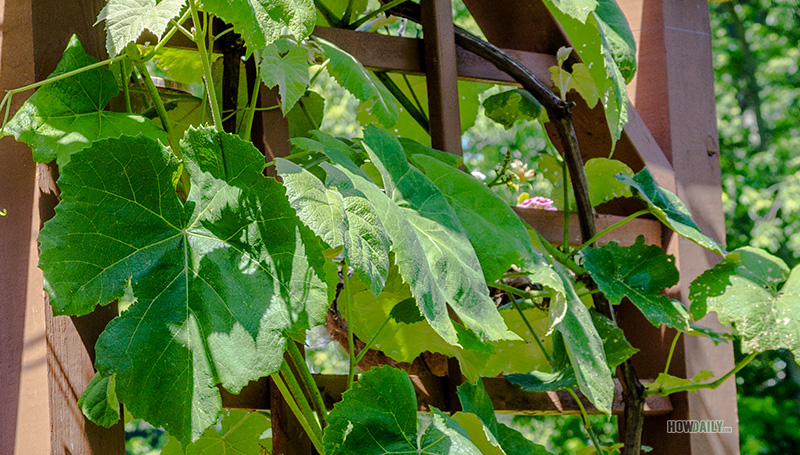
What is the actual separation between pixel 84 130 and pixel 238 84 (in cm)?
32

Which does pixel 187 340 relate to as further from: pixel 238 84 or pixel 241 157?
pixel 238 84

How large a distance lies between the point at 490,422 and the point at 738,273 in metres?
0.56

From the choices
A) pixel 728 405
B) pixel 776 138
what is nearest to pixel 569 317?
pixel 728 405

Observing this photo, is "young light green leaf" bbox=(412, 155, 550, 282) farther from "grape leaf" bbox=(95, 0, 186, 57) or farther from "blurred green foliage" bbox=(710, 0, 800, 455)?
"blurred green foliage" bbox=(710, 0, 800, 455)

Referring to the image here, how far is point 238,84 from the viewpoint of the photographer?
1.01m

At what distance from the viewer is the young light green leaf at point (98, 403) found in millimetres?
700

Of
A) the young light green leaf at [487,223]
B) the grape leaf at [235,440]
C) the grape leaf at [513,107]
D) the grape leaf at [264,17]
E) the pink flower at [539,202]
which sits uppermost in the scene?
the grape leaf at [264,17]

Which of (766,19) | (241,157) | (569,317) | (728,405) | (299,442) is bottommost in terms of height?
(728,405)

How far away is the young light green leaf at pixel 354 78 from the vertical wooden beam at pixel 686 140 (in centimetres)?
80

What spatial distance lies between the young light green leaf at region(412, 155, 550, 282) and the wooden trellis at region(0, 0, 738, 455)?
0.23 m

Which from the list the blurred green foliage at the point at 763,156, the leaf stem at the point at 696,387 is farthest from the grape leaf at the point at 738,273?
the blurred green foliage at the point at 763,156

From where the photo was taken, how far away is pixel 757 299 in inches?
46.9

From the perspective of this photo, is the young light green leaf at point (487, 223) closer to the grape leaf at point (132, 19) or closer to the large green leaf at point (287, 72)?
the large green leaf at point (287, 72)

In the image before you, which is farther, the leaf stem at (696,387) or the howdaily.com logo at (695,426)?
the howdaily.com logo at (695,426)
